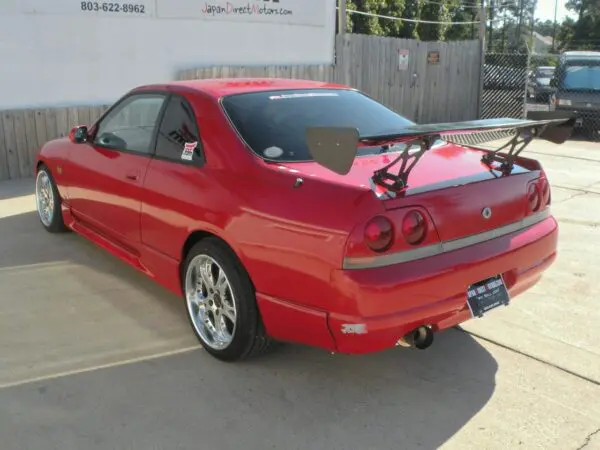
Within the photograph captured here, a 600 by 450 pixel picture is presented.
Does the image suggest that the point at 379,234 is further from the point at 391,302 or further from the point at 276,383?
the point at 276,383

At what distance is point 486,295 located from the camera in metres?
3.22

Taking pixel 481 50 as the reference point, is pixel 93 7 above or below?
above

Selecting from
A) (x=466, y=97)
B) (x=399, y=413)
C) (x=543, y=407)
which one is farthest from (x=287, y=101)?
(x=466, y=97)

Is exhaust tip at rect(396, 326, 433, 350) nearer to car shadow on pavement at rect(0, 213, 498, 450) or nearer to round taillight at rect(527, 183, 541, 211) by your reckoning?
car shadow on pavement at rect(0, 213, 498, 450)

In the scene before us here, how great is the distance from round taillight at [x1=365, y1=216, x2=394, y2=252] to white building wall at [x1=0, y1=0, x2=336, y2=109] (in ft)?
22.3

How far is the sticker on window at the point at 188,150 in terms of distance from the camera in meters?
3.74

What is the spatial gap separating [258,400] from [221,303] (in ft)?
2.00

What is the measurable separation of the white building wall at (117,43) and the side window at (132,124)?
154 inches

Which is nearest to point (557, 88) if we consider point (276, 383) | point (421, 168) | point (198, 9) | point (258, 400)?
point (198, 9)

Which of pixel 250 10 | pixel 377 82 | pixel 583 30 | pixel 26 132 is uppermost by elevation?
pixel 583 30

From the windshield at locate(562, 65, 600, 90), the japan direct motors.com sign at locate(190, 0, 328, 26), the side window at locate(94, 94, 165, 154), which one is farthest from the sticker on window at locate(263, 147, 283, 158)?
the windshield at locate(562, 65, 600, 90)

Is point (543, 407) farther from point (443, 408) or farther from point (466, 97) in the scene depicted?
point (466, 97)

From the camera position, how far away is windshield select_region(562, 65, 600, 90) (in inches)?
560

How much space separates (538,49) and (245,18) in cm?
9652
